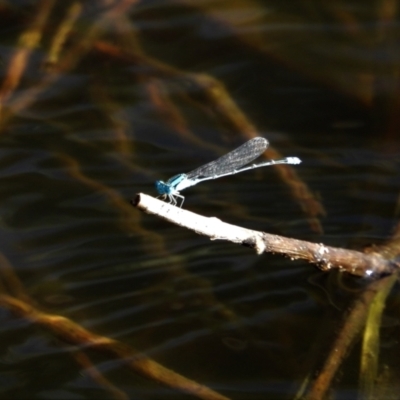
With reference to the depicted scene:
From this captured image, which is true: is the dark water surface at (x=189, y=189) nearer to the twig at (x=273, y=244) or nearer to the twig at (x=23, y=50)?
the twig at (x=23, y=50)

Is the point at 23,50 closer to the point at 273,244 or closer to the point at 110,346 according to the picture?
the point at 110,346

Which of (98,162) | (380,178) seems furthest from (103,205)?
(380,178)

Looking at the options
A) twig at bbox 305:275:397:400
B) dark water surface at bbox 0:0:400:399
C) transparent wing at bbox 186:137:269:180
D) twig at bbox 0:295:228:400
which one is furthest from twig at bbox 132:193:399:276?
transparent wing at bbox 186:137:269:180

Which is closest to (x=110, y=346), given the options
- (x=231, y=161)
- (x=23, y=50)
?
(x=231, y=161)

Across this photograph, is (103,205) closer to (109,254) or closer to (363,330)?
(109,254)

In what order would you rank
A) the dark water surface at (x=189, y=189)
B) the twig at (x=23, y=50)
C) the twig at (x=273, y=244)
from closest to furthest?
the twig at (x=273, y=244) < the dark water surface at (x=189, y=189) < the twig at (x=23, y=50)

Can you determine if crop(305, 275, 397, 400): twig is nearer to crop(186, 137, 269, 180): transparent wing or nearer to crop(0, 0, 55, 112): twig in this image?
crop(186, 137, 269, 180): transparent wing

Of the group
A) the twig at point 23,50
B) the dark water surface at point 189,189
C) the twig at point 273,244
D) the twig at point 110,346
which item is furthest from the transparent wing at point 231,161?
the twig at point 23,50
